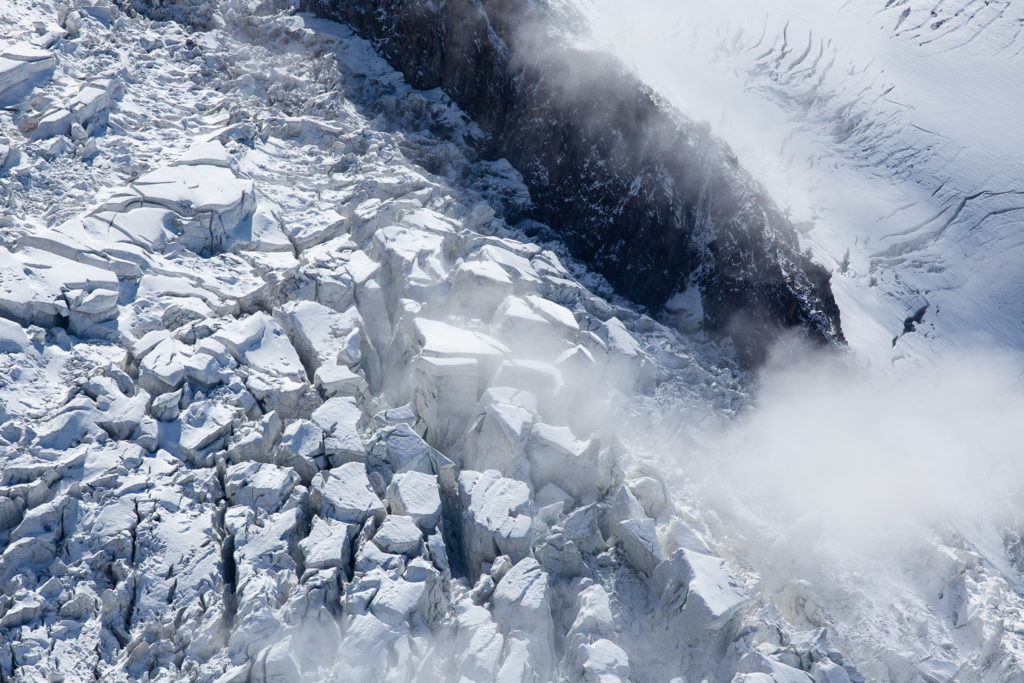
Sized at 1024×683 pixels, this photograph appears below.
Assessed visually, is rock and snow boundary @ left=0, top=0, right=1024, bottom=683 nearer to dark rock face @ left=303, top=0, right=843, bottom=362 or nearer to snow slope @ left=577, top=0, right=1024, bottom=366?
dark rock face @ left=303, top=0, right=843, bottom=362

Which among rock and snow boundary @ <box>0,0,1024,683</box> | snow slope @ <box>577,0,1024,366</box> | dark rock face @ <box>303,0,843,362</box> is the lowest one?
rock and snow boundary @ <box>0,0,1024,683</box>

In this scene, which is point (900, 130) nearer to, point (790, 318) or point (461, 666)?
point (790, 318)

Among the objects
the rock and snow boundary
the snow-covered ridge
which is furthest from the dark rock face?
the snow-covered ridge

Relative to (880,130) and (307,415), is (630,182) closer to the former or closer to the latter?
(307,415)

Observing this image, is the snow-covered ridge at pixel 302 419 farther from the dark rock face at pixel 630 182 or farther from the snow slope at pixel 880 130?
the snow slope at pixel 880 130

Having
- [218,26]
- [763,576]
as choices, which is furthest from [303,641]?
[218,26]

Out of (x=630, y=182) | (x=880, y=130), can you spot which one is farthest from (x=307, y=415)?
(x=880, y=130)
